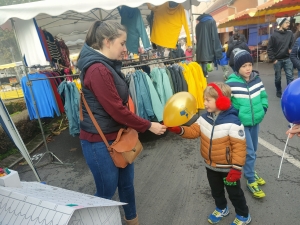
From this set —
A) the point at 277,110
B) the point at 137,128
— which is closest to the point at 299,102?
the point at 137,128

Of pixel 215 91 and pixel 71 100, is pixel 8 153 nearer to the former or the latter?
pixel 71 100

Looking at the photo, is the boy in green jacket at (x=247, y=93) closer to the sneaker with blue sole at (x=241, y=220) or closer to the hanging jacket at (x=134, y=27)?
the sneaker with blue sole at (x=241, y=220)

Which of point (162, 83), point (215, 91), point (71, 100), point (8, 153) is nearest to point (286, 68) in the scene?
point (162, 83)

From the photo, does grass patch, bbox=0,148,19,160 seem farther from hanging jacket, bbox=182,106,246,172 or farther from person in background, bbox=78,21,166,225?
hanging jacket, bbox=182,106,246,172

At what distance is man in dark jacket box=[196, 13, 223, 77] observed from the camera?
4969 millimetres

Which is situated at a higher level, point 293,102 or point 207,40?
point 207,40

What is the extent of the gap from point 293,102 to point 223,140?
0.60m

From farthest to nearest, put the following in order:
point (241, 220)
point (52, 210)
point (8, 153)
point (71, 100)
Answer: point (8, 153), point (71, 100), point (241, 220), point (52, 210)

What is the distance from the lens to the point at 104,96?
1673 mm

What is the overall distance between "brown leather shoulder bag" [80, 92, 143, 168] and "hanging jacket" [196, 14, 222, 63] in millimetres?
3641

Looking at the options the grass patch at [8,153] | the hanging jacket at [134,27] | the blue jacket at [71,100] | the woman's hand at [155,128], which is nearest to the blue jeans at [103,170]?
the woman's hand at [155,128]

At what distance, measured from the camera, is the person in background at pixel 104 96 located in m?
1.68

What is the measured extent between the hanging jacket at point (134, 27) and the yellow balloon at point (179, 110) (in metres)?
2.95

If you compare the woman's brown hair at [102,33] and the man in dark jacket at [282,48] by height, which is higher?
the woman's brown hair at [102,33]
